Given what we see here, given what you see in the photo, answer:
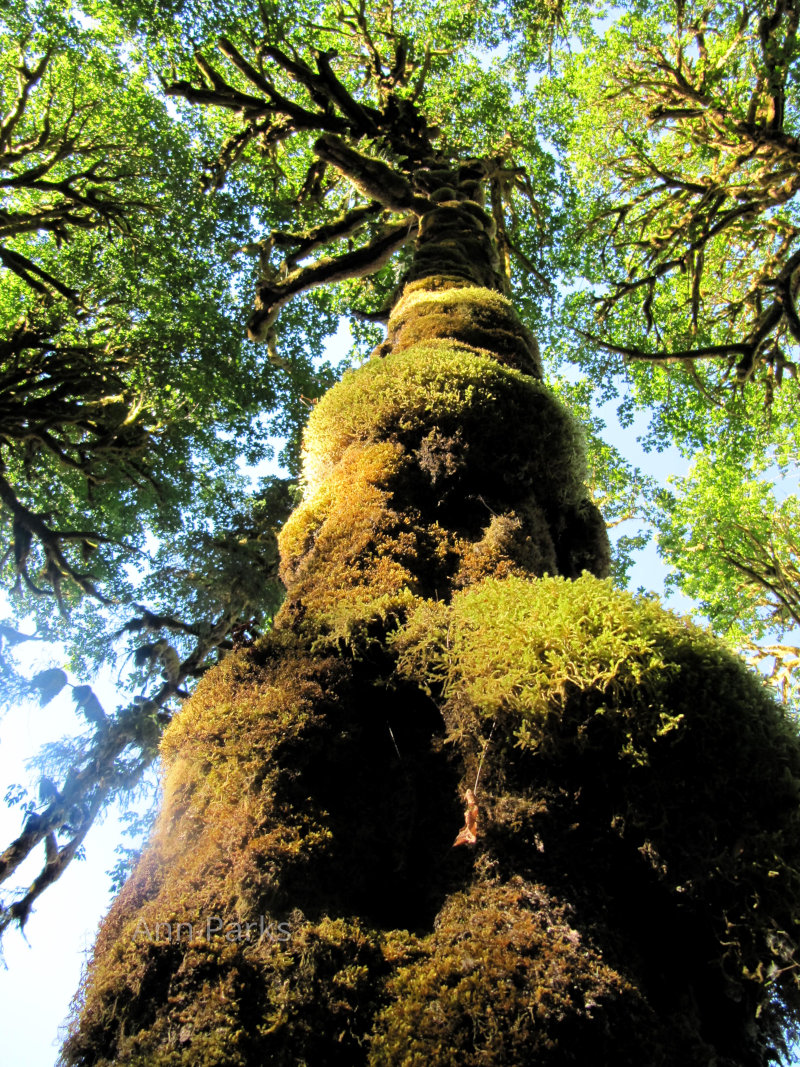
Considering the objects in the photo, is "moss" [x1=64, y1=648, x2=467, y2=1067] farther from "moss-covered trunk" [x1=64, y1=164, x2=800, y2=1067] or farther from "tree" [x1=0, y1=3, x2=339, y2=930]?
"tree" [x1=0, y1=3, x2=339, y2=930]

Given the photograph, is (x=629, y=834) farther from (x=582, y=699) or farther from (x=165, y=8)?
(x=165, y=8)

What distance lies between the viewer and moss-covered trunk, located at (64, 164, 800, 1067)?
180 cm

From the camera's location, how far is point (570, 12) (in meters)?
11.5

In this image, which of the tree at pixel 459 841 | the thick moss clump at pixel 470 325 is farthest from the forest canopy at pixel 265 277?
the tree at pixel 459 841

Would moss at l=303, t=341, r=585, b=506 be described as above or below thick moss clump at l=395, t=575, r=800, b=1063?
above

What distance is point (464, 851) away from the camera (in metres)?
2.37

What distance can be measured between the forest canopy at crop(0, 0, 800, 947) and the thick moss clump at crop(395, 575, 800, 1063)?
602 centimetres

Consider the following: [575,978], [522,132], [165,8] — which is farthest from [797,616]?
[165,8]

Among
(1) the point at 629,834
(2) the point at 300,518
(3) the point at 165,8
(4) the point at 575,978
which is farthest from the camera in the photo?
(3) the point at 165,8

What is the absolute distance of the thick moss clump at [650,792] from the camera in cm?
198

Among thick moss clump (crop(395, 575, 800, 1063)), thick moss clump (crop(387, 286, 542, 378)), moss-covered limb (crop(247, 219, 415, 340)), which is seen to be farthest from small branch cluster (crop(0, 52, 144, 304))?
thick moss clump (crop(395, 575, 800, 1063))

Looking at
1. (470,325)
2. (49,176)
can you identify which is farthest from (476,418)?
(49,176)

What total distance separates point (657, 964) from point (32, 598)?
569 inches

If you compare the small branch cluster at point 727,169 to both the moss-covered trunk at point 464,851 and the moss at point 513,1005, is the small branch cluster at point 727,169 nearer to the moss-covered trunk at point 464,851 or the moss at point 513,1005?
the moss-covered trunk at point 464,851
